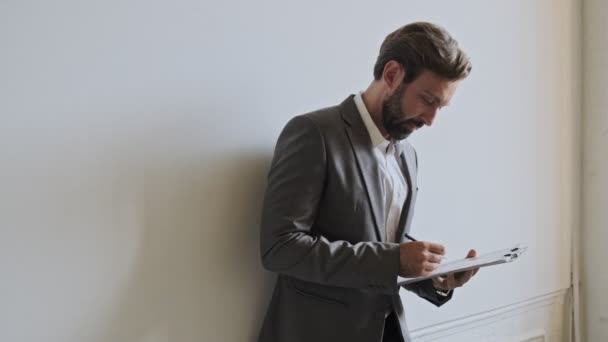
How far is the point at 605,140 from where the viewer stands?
2.25 metres

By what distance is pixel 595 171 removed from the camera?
2295mm

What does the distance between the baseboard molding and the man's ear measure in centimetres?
88

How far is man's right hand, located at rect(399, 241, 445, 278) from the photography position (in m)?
1.13

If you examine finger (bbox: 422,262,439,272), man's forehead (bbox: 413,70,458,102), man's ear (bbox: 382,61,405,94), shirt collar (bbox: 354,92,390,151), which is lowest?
finger (bbox: 422,262,439,272)

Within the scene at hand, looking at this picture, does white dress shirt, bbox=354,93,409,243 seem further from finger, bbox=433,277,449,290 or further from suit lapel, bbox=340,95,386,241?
finger, bbox=433,277,449,290

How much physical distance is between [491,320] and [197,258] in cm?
127

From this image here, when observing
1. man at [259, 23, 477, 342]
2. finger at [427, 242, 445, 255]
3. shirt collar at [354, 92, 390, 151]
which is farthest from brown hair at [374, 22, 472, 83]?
finger at [427, 242, 445, 255]

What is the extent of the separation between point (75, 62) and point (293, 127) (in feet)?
1.53

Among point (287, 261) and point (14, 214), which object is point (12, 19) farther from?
point (287, 261)

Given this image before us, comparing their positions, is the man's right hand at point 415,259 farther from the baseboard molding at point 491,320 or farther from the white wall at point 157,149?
the baseboard molding at point 491,320

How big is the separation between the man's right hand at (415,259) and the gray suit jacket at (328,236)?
0.01 metres

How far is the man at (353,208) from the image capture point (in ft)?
3.78

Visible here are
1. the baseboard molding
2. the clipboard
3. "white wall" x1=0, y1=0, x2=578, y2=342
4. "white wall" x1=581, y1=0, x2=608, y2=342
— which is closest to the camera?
"white wall" x1=0, y1=0, x2=578, y2=342

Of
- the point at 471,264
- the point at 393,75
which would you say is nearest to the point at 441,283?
the point at 471,264
